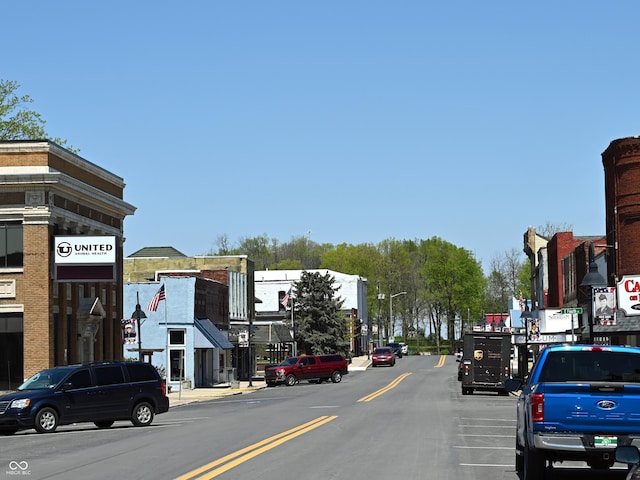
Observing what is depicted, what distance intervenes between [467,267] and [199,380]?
89114mm

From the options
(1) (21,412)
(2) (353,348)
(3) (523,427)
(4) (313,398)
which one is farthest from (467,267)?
(3) (523,427)

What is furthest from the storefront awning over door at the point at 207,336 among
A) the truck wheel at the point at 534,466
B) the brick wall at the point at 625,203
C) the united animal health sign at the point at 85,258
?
the truck wheel at the point at 534,466

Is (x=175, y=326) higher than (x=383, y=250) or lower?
lower

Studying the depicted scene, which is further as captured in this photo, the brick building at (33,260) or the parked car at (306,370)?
the parked car at (306,370)

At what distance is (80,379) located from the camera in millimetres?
28266

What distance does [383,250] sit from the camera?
15812cm

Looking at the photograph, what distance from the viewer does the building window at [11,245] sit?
1813 inches

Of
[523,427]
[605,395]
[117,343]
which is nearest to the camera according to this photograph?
[605,395]

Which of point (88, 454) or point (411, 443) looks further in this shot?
point (411, 443)

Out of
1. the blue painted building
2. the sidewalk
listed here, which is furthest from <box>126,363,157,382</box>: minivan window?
the blue painted building

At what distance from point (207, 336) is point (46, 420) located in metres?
36.8

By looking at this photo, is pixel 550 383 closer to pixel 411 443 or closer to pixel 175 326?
pixel 411 443

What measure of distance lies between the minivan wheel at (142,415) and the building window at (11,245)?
738 inches

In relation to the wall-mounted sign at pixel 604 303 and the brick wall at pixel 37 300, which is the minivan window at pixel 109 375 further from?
the wall-mounted sign at pixel 604 303
